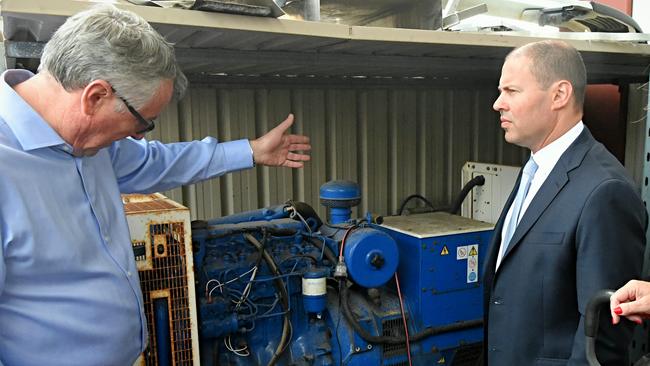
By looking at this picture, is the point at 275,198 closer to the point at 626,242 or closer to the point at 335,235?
the point at 335,235

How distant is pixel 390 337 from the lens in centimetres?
257

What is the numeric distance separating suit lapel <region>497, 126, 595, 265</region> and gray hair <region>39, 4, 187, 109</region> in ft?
3.45

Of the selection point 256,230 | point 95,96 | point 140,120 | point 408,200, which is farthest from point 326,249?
point 95,96

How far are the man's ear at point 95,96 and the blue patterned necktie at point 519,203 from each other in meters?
1.19

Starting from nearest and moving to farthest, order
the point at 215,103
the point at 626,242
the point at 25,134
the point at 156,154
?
the point at 25,134 → the point at 626,242 → the point at 156,154 → the point at 215,103

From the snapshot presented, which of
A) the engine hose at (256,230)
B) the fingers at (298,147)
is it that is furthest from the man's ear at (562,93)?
the engine hose at (256,230)

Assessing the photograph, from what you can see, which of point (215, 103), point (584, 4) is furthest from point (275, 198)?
point (584, 4)

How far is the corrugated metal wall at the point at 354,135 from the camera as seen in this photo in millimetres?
3096

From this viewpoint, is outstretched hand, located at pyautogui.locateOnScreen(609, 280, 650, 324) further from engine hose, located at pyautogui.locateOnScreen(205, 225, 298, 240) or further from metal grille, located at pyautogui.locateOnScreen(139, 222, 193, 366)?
engine hose, located at pyautogui.locateOnScreen(205, 225, 298, 240)

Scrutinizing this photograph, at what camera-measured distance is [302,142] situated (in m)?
1.87

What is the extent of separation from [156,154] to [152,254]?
40 cm

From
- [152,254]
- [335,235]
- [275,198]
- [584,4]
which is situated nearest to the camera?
[152,254]

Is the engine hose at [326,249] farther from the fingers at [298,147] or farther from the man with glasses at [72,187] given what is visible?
Result: the man with glasses at [72,187]

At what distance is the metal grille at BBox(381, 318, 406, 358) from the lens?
8.45 feet
